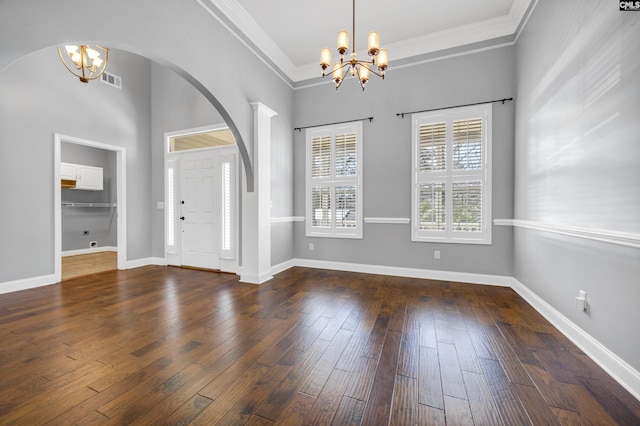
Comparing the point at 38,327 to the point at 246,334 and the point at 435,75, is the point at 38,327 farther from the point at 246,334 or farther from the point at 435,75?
the point at 435,75

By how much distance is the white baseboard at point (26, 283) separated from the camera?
347cm

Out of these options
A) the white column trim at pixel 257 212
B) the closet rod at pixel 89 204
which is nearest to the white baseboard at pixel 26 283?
the white column trim at pixel 257 212

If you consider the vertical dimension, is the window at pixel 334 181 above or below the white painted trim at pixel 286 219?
above

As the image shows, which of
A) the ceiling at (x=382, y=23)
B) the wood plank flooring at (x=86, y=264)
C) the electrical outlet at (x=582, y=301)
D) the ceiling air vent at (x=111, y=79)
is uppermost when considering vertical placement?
the ceiling at (x=382, y=23)

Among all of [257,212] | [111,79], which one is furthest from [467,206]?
[111,79]

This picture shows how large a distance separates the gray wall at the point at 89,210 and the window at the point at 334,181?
6065mm

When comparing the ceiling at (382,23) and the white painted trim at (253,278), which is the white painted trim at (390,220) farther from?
the ceiling at (382,23)

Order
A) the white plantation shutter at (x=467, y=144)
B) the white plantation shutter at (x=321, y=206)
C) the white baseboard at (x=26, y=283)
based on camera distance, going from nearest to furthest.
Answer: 1. the white baseboard at (x=26, y=283)
2. the white plantation shutter at (x=467, y=144)
3. the white plantation shutter at (x=321, y=206)

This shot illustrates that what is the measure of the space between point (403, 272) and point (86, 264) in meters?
6.20

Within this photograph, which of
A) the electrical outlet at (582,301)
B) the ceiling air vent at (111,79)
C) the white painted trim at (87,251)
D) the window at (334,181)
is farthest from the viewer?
the white painted trim at (87,251)

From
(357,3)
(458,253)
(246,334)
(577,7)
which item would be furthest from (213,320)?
(577,7)

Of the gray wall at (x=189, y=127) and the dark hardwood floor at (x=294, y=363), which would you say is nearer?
the dark hardwood floor at (x=294, y=363)

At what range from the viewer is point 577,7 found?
2.24m

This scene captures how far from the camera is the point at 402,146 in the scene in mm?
4309
